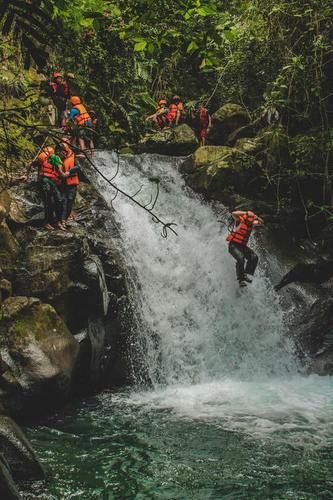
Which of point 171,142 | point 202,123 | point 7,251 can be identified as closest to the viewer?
point 7,251

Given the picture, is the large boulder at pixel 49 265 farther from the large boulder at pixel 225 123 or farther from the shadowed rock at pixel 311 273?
the large boulder at pixel 225 123

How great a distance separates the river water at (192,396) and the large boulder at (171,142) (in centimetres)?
80

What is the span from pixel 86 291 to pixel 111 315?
743 mm

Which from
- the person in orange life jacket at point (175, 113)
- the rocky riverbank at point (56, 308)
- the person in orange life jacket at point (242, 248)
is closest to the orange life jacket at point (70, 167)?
the rocky riverbank at point (56, 308)

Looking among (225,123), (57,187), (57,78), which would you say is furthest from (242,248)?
(225,123)

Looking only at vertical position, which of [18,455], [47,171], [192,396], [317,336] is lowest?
[192,396]

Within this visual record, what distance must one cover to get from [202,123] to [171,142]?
1102 mm

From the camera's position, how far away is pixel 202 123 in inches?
577

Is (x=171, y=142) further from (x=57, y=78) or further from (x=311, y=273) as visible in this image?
(x=311, y=273)

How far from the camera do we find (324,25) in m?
10.5

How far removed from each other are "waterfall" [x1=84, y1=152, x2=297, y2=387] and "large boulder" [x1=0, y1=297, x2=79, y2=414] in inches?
76.8

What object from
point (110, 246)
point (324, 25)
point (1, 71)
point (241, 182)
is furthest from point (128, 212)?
point (324, 25)

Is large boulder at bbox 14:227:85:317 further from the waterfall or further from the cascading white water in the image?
the cascading white water

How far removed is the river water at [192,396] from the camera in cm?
523
